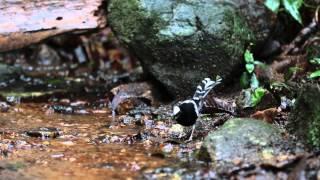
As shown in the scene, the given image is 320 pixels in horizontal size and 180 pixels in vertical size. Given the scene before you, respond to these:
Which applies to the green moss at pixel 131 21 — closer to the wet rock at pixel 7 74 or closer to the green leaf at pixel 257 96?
the green leaf at pixel 257 96

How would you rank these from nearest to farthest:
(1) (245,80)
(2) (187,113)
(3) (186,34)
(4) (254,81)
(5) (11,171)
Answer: (5) (11,171) → (2) (187,113) → (3) (186,34) → (4) (254,81) → (1) (245,80)

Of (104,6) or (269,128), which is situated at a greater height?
(104,6)

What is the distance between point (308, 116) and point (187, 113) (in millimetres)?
971

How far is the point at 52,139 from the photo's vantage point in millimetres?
4449

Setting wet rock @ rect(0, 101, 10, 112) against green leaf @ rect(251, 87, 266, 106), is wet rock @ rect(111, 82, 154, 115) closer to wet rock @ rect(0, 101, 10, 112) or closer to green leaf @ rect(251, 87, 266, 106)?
wet rock @ rect(0, 101, 10, 112)

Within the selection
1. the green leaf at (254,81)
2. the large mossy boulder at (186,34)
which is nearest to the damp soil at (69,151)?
the large mossy boulder at (186,34)

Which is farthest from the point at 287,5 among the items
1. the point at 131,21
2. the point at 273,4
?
the point at 131,21

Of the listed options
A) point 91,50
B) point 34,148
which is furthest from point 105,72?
point 34,148

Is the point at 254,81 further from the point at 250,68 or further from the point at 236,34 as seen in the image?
the point at 236,34

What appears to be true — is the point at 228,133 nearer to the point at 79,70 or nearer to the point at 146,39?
the point at 146,39

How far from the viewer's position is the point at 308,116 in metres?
3.73

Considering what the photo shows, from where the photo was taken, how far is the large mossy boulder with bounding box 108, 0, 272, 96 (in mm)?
5297

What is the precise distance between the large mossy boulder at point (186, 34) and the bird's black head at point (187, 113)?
1155mm

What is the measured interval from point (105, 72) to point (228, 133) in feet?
14.7
